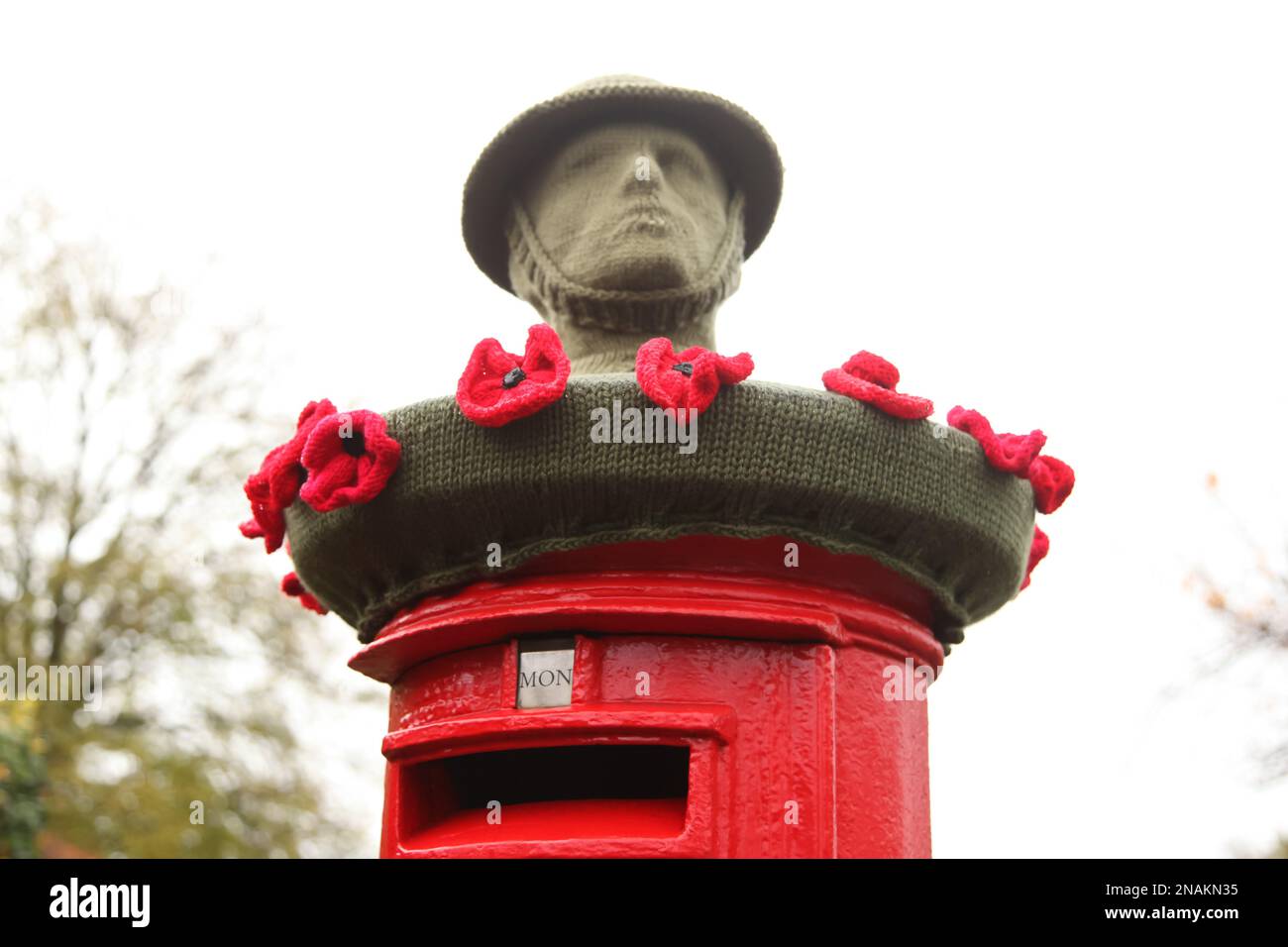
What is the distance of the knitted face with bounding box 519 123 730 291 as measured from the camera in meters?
2.32

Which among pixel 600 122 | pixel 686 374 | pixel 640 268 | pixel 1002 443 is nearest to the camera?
pixel 686 374

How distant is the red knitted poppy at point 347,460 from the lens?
196cm

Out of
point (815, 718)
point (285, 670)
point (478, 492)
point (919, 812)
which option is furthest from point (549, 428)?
point (285, 670)

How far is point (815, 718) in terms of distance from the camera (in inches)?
76.4

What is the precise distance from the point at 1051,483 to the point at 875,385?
39 centimetres

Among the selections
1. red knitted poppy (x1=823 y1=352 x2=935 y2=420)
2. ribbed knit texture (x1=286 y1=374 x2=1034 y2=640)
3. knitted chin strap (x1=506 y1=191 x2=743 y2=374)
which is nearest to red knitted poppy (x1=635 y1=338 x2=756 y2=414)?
ribbed knit texture (x1=286 y1=374 x2=1034 y2=640)

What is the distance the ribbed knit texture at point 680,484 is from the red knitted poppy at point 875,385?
2 centimetres

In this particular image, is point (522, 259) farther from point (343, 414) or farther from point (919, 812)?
point (919, 812)

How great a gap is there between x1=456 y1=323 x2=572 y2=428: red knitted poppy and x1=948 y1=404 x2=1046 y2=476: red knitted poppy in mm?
641

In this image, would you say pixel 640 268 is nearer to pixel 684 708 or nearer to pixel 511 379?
pixel 511 379

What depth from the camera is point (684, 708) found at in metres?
1.92

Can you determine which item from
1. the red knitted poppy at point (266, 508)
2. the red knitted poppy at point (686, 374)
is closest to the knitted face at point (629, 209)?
the red knitted poppy at point (686, 374)

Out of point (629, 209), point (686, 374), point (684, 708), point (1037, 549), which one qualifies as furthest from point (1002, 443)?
point (629, 209)
